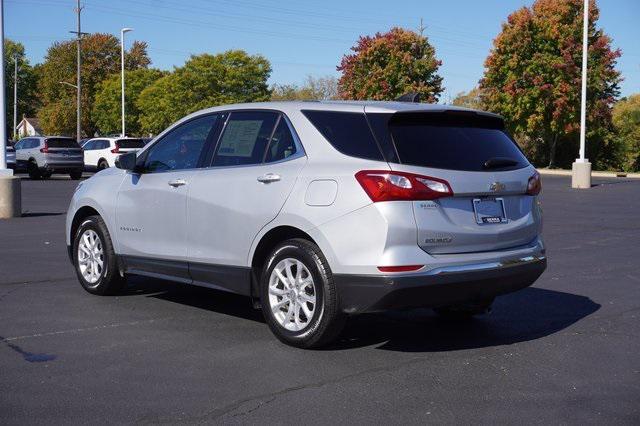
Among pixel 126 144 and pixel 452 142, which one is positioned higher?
pixel 126 144

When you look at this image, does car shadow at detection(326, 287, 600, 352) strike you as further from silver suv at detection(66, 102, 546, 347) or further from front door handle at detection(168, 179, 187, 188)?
front door handle at detection(168, 179, 187, 188)

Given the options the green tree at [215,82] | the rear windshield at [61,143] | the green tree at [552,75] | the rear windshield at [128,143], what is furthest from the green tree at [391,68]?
the rear windshield at [61,143]

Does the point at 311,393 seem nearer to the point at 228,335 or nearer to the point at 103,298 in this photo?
the point at 228,335

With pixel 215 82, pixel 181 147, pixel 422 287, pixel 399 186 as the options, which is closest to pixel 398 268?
pixel 422 287

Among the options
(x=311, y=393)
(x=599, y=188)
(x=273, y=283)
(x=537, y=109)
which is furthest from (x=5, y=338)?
(x=537, y=109)

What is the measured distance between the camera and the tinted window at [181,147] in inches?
264

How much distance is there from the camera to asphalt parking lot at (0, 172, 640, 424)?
14.4 ft

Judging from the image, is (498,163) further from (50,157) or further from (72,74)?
(72,74)

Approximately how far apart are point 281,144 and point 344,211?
0.98 meters

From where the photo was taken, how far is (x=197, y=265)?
643 centimetres

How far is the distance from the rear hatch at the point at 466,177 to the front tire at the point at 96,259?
3262 mm

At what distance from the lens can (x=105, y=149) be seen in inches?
1396

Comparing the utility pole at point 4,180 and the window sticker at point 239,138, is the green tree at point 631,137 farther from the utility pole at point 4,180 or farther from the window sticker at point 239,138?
the window sticker at point 239,138

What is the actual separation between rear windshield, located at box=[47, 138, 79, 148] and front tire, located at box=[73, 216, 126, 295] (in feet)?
84.7
